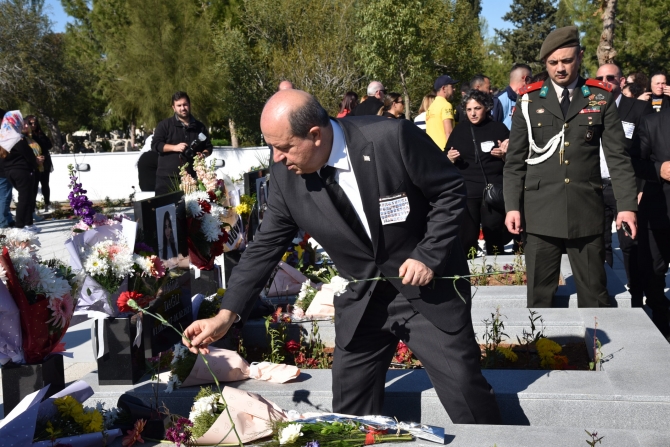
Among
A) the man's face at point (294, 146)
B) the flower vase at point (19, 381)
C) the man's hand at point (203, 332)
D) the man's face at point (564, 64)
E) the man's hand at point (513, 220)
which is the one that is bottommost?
the flower vase at point (19, 381)

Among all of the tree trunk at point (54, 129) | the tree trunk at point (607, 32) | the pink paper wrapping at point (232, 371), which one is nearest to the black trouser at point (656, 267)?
the pink paper wrapping at point (232, 371)

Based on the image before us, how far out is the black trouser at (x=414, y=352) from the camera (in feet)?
11.9

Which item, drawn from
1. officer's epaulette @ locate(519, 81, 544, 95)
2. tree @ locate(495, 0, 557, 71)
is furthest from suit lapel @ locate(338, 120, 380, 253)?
tree @ locate(495, 0, 557, 71)

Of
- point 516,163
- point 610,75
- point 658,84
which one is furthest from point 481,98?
point 658,84

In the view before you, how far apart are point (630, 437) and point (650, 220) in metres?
3.61

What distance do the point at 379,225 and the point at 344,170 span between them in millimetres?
307

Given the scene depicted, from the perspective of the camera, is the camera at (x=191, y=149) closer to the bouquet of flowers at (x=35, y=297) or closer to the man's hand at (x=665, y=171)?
the bouquet of flowers at (x=35, y=297)

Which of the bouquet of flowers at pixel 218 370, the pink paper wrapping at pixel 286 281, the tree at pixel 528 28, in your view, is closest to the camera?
the bouquet of flowers at pixel 218 370

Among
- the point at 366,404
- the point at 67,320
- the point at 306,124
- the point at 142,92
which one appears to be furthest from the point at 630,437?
the point at 142,92

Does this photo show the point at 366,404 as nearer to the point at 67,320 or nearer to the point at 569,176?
the point at 67,320

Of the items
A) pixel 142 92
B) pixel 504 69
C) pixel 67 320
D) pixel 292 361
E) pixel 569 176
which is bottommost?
pixel 292 361

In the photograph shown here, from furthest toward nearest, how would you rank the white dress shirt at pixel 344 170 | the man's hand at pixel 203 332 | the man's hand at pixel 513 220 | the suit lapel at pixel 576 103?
1. the man's hand at pixel 513 220
2. the suit lapel at pixel 576 103
3. the white dress shirt at pixel 344 170
4. the man's hand at pixel 203 332

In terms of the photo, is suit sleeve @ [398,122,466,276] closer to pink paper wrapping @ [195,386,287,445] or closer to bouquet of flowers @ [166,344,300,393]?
pink paper wrapping @ [195,386,287,445]

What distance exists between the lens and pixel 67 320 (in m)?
4.27
